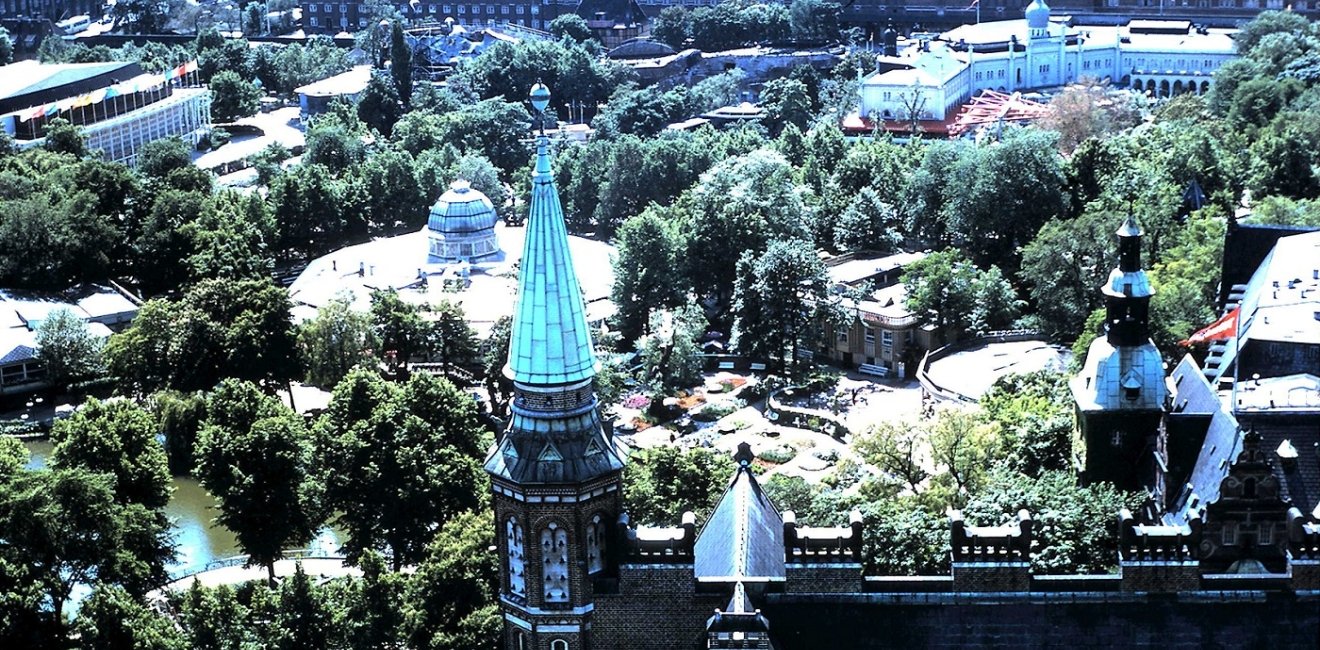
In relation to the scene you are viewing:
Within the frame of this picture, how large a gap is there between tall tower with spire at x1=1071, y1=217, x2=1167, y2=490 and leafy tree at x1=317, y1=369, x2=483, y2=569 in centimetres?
2606

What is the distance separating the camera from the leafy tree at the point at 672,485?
74812 mm

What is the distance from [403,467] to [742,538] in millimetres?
35111

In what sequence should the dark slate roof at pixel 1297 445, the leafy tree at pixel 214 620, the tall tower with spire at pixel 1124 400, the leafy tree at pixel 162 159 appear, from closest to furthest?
1. the dark slate roof at pixel 1297 445
2. the leafy tree at pixel 214 620
3. the tall tower with spire at pixel 1124 400
4. the leafy tree at pixel 162 159

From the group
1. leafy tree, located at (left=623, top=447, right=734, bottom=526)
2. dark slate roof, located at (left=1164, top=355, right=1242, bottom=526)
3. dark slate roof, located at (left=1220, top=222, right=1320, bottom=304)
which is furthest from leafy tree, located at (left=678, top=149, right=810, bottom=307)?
dark slate roof, located at (left=1164, top=355, right=1242, bottom=526)

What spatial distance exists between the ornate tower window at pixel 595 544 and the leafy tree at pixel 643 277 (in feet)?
247

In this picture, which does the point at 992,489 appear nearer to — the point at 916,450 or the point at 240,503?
the point at 916,450

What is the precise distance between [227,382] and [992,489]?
1601 inches

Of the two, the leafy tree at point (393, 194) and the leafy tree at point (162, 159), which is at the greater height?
the leafy tree at point (162, 159)

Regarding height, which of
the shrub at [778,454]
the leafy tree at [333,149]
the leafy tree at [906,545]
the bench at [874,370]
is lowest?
the shrub at [778,454]

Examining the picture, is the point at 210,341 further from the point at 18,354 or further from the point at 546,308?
the point at 546,308

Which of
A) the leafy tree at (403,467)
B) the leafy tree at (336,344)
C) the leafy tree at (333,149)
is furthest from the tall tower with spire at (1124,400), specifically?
the leafy tree at (333,149)

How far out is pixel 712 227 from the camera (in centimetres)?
12531

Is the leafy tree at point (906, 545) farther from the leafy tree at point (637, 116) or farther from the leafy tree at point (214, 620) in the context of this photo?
the leafy tree at point (637, 116)

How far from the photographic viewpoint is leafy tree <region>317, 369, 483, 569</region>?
78.4m
